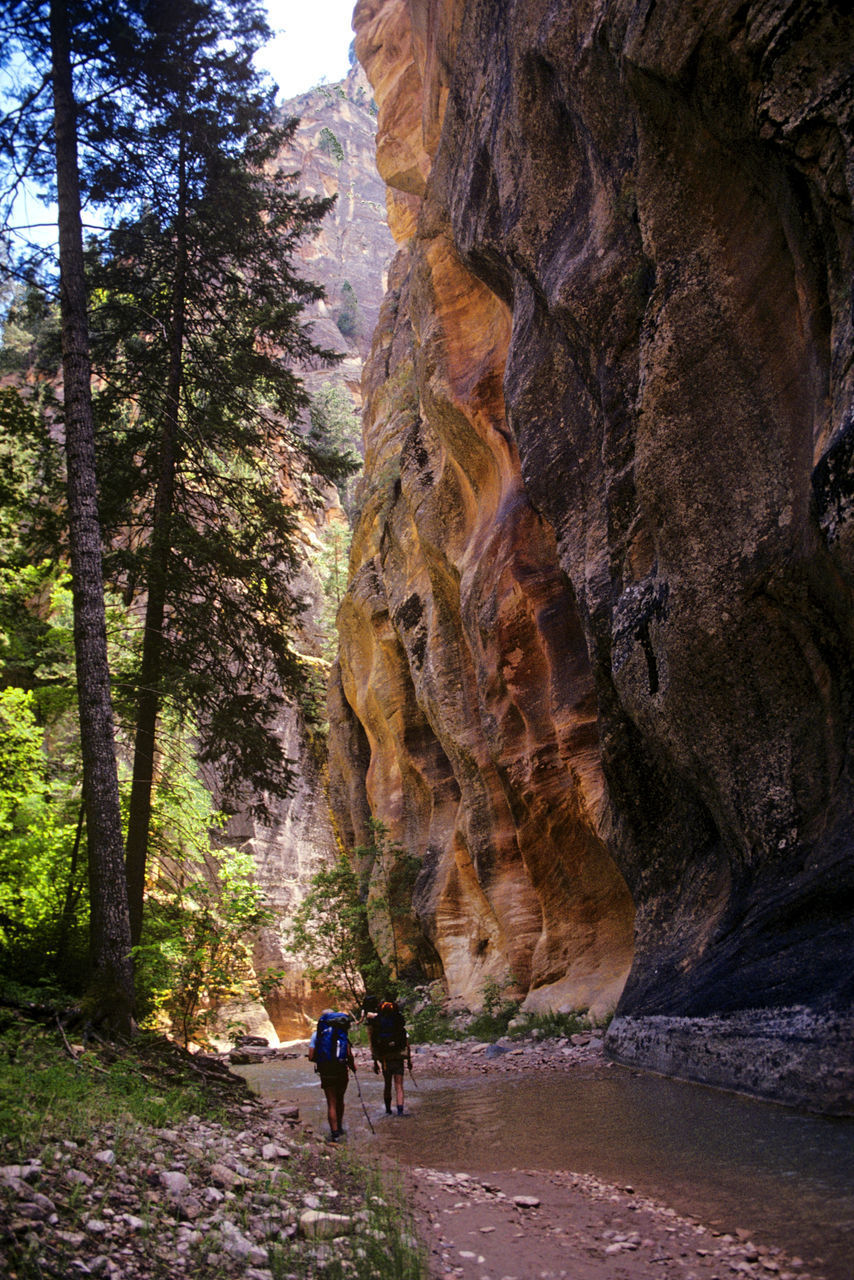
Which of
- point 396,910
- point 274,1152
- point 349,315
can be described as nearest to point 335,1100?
point 274,1152

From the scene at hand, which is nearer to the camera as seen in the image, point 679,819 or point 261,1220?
point 261,1220

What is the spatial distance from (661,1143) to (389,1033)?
4141 millimetres

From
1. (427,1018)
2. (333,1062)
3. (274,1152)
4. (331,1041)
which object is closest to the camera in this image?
(274,1152)

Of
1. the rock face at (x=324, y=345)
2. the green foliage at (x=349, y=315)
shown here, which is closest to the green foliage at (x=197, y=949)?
the rock face at (x=324, y=345)

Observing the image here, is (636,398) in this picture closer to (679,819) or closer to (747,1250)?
(679,819)

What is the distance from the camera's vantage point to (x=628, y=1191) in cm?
457

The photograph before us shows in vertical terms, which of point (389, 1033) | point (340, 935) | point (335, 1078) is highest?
point (389, 1033)

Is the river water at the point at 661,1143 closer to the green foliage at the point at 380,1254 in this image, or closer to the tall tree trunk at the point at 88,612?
the green foliage at the point at 380,1254

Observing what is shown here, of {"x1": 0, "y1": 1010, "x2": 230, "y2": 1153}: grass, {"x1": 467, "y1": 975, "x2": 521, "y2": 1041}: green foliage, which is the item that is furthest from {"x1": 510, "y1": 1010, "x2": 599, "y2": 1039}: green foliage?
{"x1": 0, "y1": 1010, "x2": 230, "y2": 1153}: grass

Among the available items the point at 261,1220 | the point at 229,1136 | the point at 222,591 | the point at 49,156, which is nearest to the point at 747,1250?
the point at 261,1220

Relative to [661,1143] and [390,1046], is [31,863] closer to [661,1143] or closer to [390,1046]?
[390,1046]

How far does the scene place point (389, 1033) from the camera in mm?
8750

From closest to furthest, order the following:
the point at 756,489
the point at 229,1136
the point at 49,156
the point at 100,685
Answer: the point at 229,1136
the point at 756,489
the point at 100,685
the point at 49,156

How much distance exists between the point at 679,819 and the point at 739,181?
23.3 ft
